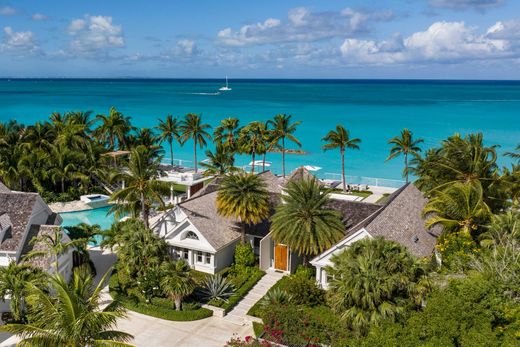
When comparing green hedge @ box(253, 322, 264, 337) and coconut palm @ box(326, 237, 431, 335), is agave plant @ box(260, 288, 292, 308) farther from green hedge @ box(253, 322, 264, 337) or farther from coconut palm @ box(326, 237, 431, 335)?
coconut palm @ box(326, 237, 431, 335)

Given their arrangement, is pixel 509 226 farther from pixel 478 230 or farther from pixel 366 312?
pixel 366 312

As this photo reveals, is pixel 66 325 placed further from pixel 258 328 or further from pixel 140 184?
pixel 140 184

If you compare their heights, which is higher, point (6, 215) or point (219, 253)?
point (6, 215)

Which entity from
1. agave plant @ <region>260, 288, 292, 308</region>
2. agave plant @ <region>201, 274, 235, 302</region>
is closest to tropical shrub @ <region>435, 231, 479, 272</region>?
agave plant @ <region>260, 288, 292, 308</region>

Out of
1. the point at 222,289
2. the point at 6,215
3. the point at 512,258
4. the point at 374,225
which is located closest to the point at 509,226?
the point at 512,258

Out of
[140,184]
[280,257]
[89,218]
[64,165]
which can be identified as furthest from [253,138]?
[280,257]

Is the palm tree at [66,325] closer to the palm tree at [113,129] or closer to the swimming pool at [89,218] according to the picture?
the swimming pool at [89,218]

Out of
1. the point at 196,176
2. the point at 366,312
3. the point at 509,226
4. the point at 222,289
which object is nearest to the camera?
the point at 366,312
